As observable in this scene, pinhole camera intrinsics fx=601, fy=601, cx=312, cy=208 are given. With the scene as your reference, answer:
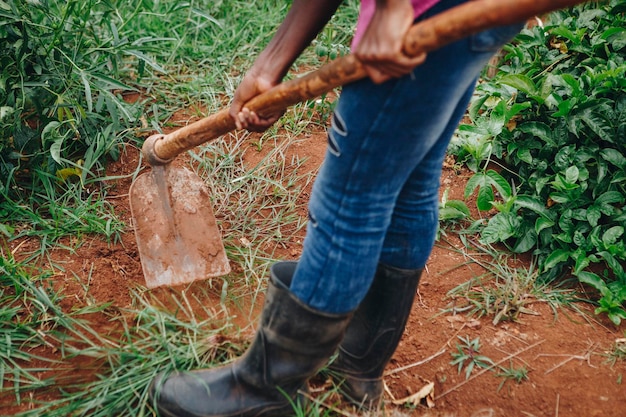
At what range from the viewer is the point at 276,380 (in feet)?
4.66

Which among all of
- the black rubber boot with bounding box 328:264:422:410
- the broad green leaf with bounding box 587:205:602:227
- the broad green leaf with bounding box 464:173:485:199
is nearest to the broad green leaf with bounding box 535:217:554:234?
the broad green leaf with bounding box 587:205:602:227

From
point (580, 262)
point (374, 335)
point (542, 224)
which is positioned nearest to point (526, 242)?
point (542, 224)

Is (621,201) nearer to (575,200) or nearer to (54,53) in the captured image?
(575,200)

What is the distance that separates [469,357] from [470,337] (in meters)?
0.10

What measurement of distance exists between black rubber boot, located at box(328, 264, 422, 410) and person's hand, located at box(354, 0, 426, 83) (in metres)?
0.60

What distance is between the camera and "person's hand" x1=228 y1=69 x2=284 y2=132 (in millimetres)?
1494

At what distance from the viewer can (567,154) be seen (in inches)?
89.1

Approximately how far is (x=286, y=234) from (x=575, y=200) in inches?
43.2

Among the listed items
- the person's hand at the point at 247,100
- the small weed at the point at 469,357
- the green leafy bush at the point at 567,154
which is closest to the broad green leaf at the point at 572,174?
the green leafy bush at the point at 567,154

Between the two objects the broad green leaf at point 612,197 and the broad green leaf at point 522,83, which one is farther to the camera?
the broad green leaf at point 522,83

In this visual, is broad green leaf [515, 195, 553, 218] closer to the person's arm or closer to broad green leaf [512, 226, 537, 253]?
broad green leaf [512, 226, 537, 253]

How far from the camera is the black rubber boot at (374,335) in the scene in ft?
4.93

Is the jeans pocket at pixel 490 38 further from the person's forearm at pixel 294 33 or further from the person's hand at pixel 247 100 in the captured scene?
the person's hand at pixel 247 100

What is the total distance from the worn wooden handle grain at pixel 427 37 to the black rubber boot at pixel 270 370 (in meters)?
0.40
